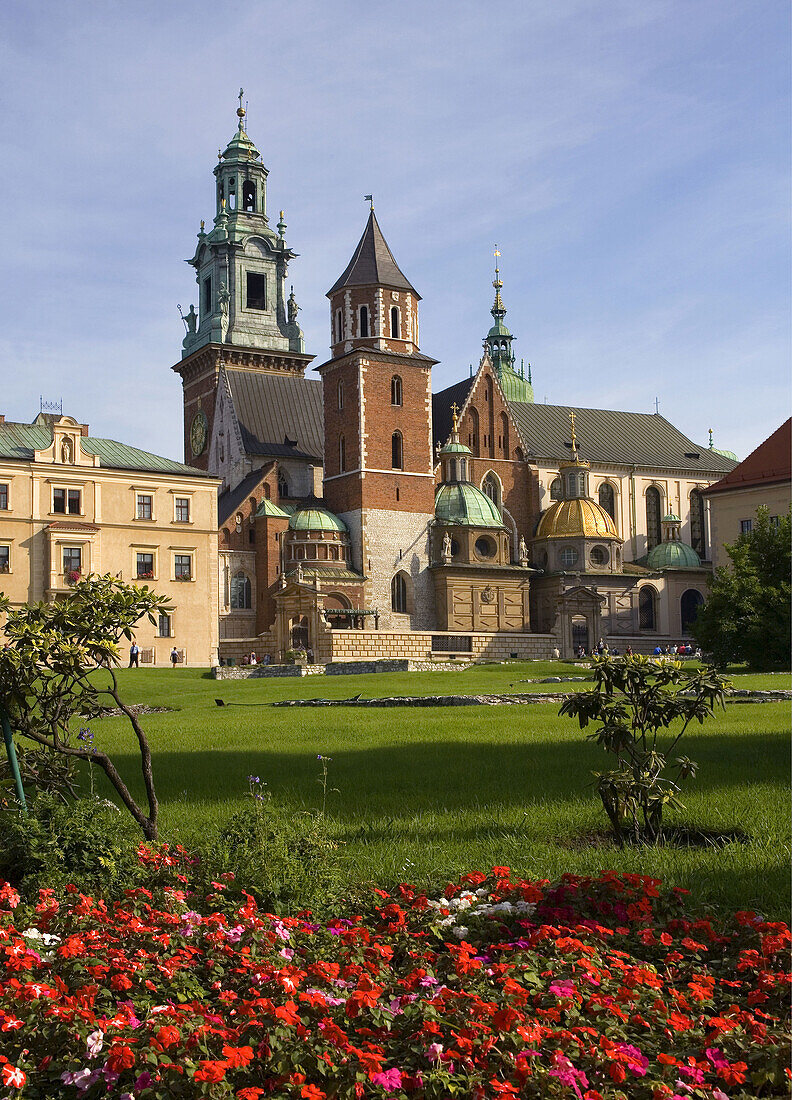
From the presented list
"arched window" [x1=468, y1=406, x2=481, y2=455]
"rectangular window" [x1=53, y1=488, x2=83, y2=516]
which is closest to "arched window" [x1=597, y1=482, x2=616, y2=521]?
"arched window" [x1=468, y1=406, x2=481, y2=455]

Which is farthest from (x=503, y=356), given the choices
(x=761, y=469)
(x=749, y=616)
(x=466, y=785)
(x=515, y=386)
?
(x=466, y=785)

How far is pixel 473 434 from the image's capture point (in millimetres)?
73312

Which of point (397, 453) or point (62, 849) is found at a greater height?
point (397, 453)

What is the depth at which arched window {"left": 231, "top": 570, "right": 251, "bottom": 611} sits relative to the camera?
63.2 m

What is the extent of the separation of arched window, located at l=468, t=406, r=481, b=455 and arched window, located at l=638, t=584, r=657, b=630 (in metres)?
13.2

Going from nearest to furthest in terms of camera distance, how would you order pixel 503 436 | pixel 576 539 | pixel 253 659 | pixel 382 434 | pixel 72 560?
pixel 72 560 → pixel 253 659 → pixel 382 434 → pixel 576 539 → pixel 503 436

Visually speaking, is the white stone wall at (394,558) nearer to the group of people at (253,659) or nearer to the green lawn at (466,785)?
the group of people at (253,659)

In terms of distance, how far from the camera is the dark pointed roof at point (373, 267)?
65375 millimetres

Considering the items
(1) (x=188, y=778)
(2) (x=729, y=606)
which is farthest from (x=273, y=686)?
(1) (x=188, y=778)

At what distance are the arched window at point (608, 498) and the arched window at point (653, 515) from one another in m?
2.64

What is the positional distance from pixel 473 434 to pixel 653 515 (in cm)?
1544

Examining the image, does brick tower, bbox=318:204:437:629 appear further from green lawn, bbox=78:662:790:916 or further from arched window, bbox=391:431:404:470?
green lawn, bbox=78:662:790:916

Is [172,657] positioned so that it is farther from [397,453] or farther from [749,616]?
[749,616]

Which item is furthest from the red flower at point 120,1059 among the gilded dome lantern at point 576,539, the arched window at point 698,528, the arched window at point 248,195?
the arched window at point 248,195
